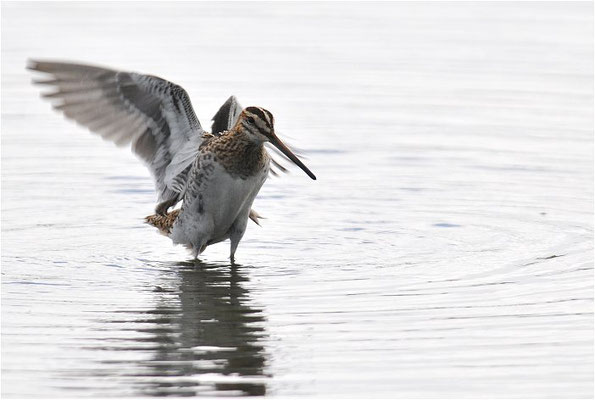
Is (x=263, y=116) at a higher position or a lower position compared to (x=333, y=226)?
higher

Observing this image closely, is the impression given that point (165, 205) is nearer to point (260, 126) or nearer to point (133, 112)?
point (133, 112)

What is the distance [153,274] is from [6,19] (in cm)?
1201

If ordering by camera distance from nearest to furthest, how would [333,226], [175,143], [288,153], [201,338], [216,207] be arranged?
[201,338] → [288,153] → [216,207] → [175,143] → [333,226]

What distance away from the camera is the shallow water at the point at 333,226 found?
26.8 ft

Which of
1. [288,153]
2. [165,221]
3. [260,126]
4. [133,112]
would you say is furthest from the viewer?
[165,221]

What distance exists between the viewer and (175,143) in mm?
11062

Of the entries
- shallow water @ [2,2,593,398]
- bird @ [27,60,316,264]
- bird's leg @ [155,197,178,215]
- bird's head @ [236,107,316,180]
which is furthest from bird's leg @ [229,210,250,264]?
bird's head @ [236,107,316,180]

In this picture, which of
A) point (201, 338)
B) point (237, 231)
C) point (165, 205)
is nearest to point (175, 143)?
point (165, 205)

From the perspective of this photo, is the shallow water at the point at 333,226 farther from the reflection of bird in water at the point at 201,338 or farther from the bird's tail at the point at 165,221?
the bird's tail at the point at 165,221

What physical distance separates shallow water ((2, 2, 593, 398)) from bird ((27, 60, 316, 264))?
1.20ft

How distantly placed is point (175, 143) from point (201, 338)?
2.71 m

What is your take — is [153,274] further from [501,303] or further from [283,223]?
[501,303]

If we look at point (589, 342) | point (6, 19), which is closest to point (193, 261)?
point (589, 342)

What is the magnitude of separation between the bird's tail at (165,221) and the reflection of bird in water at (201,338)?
2.01ft
